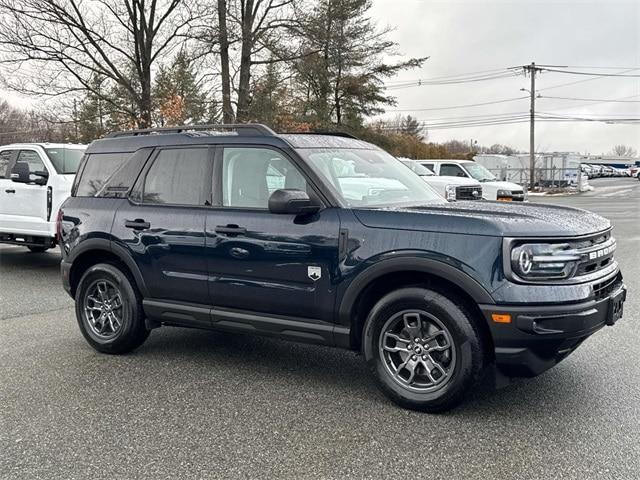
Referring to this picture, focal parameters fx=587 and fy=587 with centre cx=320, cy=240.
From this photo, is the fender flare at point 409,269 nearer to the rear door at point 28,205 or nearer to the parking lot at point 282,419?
the parking lot at point 282,419

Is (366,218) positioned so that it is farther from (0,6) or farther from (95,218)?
(0,6)

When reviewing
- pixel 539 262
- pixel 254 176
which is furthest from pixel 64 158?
pixel 539 262

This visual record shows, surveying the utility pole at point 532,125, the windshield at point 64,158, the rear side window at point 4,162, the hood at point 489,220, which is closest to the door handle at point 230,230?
the hood at point 489,220

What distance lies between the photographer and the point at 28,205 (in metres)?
9.62

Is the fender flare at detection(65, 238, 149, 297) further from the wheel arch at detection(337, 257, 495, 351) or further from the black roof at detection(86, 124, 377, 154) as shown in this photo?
the wheel arch at detection(337, 257, 495, 351)

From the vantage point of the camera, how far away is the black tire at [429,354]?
3689 millimetres

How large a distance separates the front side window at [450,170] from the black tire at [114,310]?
1526cm

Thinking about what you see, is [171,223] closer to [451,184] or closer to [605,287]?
[605,287]

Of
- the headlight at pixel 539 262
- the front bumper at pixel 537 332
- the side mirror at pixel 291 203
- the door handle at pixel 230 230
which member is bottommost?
the front bumper at pixel 537 332

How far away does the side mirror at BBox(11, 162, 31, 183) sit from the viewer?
9.11 m

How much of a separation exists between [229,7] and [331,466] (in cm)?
2091

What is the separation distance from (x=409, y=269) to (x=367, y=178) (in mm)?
1179

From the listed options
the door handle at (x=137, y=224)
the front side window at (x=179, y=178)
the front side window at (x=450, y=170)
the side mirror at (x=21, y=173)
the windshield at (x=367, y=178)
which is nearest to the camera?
the windshield at (x=367, y=178)

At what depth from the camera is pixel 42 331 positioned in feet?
19.9
